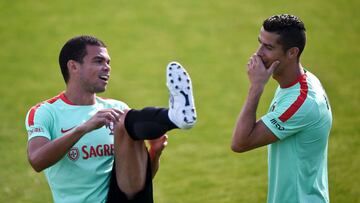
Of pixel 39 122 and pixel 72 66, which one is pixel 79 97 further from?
pixel 39 122

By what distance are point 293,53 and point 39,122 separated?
2.30 m

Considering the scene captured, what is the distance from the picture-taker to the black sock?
222 inches

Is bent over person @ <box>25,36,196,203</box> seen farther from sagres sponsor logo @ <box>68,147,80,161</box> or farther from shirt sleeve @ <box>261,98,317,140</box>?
shirt sleeve @ <box>261,98,317,140</box>

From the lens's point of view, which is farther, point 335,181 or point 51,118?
point 335,181

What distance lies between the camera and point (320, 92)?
235 inches

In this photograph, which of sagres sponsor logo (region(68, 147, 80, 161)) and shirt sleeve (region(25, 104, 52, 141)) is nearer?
shirt sleeve (region(25, 104, 52, 141))

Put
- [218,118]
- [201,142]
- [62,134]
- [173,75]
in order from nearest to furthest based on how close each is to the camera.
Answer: [173,75], [62,134], [201,142], [218,118]

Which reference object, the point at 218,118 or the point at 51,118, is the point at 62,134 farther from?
the point at 218,118

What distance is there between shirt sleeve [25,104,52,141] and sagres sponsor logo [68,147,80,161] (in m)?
0.26

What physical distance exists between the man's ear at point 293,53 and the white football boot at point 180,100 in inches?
35.6

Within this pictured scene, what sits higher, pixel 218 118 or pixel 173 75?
pixel 173 75

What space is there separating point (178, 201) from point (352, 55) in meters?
7.63

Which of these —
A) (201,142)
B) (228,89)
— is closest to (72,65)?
(201,142)

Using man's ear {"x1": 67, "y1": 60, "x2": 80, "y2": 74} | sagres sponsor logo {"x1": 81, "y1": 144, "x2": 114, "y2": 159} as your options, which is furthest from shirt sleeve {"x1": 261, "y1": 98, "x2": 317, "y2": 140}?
man's ear {"x1": 67, "y1": 60, "x2": 80, "y2": 74}
